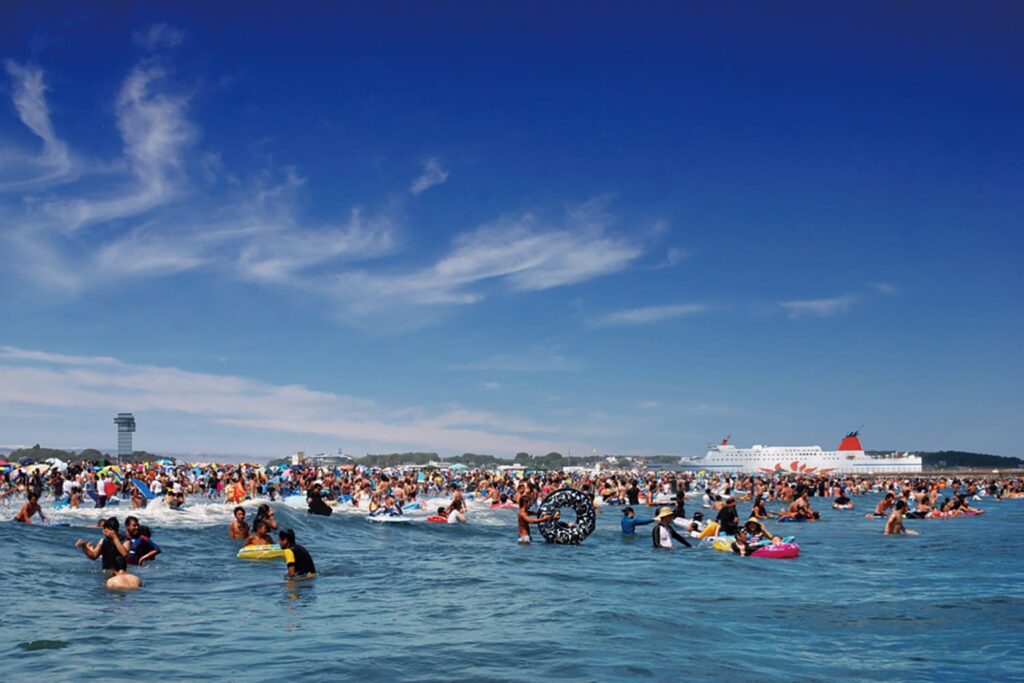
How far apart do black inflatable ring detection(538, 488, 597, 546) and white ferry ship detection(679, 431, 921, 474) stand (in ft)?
357

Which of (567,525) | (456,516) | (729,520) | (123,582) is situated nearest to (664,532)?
(729,520)

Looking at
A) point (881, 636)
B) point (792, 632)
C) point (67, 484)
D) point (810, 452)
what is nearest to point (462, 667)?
point (792, 632)

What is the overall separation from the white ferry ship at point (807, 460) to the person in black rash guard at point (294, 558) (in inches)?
4611

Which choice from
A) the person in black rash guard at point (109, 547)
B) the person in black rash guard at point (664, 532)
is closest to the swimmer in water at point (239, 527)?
the person in black rash guard at point (109, 547)

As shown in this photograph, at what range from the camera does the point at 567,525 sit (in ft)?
68.4

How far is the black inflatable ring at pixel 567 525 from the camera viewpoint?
20.8m

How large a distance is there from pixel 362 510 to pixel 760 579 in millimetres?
20289

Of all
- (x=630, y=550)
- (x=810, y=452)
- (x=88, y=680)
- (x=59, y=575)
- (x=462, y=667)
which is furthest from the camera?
(x=810, y=452)

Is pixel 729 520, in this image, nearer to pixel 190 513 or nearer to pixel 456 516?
pixel 456 516

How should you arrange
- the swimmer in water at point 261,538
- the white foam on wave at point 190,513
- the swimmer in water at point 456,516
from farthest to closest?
the swimmer in water at point 456,516 → the white foam on wave at point 190,513 → the swimmer in water at point 261,538

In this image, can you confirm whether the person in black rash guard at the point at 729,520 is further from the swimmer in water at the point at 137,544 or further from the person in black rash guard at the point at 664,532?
the swimmer in water at the point at 137,544

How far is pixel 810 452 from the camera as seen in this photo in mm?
122312

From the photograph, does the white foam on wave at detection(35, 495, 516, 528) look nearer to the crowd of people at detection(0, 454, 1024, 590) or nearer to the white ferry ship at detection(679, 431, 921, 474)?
the crowd of people at detection(0, 454, 1024, 590)

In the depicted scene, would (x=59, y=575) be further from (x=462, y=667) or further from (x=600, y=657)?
(x=600, y=657)
